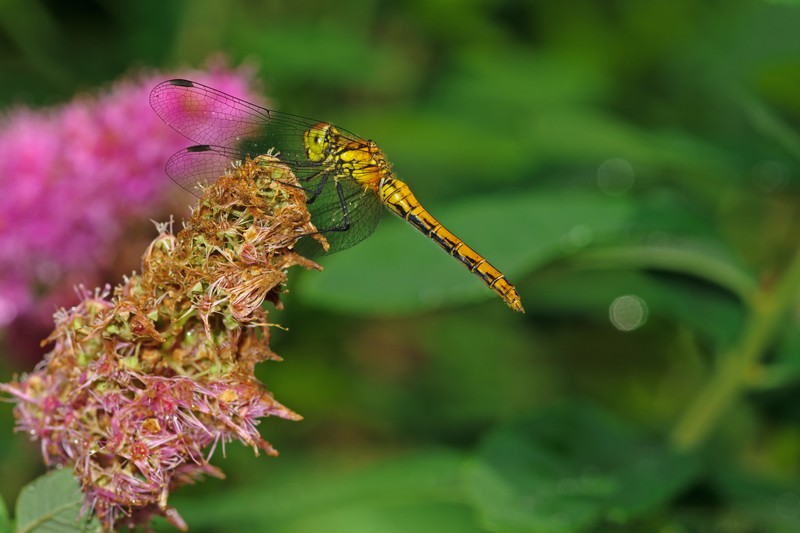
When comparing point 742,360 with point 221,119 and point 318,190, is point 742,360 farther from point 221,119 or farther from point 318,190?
point 221,119

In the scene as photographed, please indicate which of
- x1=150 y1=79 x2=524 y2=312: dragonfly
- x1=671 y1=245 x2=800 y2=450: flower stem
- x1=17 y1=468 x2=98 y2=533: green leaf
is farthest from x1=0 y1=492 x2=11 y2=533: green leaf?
x1=671 y1=245 x2=800 y2=450: flower stem

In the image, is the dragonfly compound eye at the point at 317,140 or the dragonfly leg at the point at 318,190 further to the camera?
the dragonfly compound eye at the point at 317,140

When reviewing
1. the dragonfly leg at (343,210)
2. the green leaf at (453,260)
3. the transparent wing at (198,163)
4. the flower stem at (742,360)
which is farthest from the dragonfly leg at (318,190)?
the flower stem at (742,360)

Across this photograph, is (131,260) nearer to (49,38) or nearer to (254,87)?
(254,87)

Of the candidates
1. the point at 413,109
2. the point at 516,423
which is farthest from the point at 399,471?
the point at 413,109

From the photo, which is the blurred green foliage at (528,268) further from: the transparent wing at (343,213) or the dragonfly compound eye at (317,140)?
the dragonfly compound eye at (317,140)

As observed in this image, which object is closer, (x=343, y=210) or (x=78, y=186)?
(x=343, y=210)

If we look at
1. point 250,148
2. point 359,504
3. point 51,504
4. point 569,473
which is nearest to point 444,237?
point 250,148
